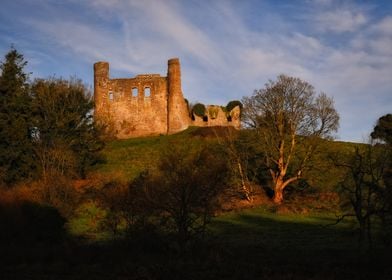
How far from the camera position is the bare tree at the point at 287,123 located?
32719 millimetres

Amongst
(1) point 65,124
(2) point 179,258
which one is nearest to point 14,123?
(1) point 65,124

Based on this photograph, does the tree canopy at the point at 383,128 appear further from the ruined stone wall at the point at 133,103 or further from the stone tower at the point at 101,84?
the stone tower at the point at 101,84

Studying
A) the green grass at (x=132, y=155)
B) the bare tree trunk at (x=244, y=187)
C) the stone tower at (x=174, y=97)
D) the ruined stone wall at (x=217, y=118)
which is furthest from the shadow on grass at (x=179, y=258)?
the ruined stone wall at (x=217, y=118)

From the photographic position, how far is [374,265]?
1164cm

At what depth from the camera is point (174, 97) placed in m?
56.6

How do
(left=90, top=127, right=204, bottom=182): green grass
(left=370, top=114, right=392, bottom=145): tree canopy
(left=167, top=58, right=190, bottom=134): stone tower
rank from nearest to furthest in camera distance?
1. (left=90, top=127, right=204, bottom=182): green grass
2. (left=370, top=114, right=392, bottom=145): tree canopy
3. (left=167, top=58, right=190, bottom=134): stone tower

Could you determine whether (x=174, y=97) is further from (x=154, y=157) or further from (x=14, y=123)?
(x=14, y=123)

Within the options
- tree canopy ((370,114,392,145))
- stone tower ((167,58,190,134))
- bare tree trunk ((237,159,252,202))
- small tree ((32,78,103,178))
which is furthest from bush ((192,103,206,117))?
bare tree trunk ((237,159,252,202))

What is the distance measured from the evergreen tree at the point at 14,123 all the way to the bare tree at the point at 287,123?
15.4 metres

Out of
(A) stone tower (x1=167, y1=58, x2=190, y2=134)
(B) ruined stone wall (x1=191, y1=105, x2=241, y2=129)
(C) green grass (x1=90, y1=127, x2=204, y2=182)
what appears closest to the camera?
(C) green grass (x1=90, y1=127, x2=204, y2=182)

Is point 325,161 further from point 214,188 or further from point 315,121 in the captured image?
point 214,188

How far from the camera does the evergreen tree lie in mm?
31828

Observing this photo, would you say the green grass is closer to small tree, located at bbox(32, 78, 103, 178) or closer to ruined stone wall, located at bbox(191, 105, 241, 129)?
small tree, located at bbox(32, 78, 103, 178)

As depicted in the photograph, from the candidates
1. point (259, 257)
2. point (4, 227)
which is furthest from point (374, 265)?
point (4, 227)
